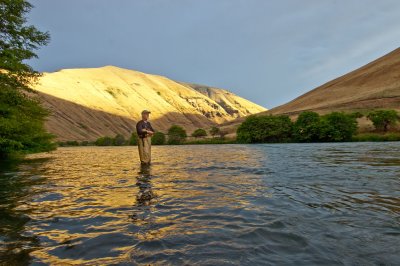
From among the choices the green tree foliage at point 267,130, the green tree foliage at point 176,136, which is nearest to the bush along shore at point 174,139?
the green tree foliage at point 176,136

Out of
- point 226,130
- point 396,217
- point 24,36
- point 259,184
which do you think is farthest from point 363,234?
point 226,130

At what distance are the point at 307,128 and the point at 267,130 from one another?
14058 mm

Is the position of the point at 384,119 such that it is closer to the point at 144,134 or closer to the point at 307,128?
the point at 307,128

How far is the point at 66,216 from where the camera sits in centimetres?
669

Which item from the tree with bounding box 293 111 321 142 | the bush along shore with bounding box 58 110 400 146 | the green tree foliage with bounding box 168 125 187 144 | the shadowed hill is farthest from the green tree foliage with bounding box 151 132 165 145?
the tree with bounding box 293 111 321 142

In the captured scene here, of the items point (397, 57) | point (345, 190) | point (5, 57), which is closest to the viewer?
point (345, 190)

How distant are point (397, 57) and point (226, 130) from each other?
370 feet

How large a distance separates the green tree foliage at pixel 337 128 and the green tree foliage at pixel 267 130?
41.0ft

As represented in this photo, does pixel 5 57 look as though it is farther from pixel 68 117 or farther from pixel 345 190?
pixel 68 117

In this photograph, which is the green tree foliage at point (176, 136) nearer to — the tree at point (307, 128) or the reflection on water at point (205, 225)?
the tree at point (307, 128)

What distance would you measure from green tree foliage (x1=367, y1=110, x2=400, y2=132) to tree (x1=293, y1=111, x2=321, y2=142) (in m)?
17.3

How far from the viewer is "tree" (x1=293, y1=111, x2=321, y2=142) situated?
90688mm

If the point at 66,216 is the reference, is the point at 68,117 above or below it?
above

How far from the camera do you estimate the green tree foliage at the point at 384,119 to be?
3595 inches
